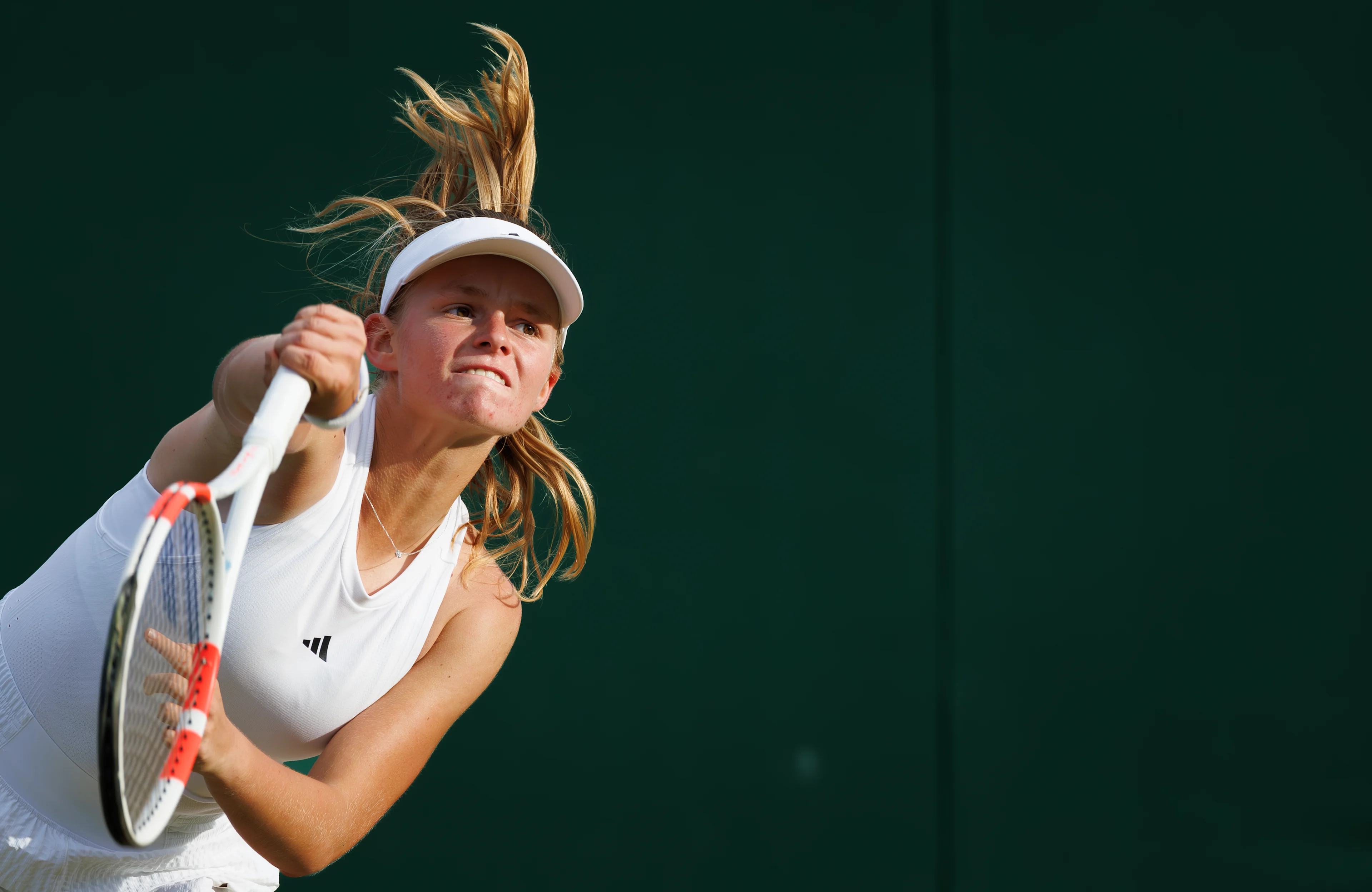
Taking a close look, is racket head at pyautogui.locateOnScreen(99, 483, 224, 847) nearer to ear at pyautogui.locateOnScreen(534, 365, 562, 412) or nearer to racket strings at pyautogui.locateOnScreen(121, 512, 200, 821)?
→ racket strings at pyautogui.locateOnScreen(121, 512, 200, 821)

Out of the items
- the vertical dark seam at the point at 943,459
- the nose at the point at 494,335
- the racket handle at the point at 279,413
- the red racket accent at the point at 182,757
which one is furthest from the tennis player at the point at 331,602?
the vertical dark seam at the point at 943,459

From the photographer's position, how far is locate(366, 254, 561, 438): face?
4.74 feet

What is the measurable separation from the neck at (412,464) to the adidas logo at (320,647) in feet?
0.52

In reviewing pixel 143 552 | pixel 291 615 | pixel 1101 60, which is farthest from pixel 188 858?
Answer: pixel 1101 60

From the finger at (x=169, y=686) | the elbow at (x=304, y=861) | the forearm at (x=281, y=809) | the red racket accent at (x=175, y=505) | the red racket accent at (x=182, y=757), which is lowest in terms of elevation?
the elbow at (x=304, y=861)

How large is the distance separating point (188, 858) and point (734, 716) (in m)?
1.37

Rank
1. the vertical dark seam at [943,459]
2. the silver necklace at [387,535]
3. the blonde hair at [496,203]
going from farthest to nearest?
the vertical dark seam at [943,459], the blonde hair at [496,203], the silver necklace at [387,535]

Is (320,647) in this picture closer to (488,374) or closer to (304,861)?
(304,861)

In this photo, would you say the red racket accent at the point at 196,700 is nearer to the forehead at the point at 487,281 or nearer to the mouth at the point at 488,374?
the mouth at the point at 488,374

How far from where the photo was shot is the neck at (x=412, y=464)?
151 cm

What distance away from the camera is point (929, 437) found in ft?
9.23

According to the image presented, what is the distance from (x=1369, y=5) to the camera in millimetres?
2818

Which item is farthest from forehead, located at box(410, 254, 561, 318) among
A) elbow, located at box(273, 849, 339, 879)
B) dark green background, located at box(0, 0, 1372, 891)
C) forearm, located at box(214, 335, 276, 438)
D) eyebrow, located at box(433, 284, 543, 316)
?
dark green background, located at box(0, 0, 1372, 891)

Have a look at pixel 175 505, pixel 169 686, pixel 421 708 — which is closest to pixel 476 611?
pixel 421 708
